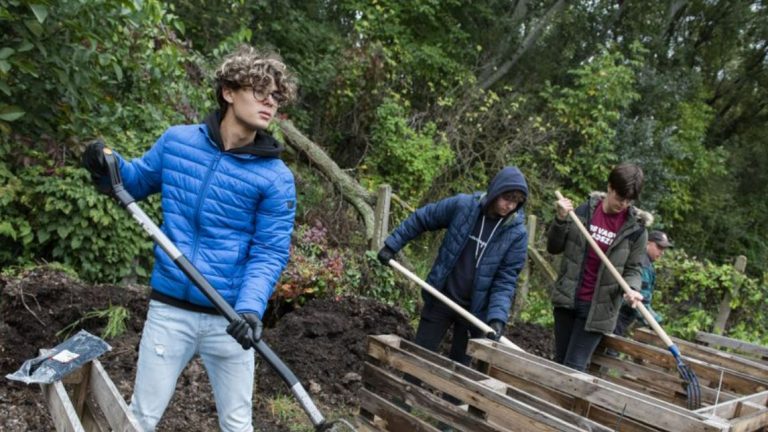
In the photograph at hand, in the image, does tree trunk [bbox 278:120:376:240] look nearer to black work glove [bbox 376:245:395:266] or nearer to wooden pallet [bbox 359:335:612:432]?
black work glove [bbox 376:245:395:266]

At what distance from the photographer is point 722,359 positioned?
4027mm

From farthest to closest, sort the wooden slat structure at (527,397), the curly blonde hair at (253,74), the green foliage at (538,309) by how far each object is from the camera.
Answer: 1. the green foliage at (538,309)
2. the wooden slat structure at (527,397)
3. the curly blonde hair at (253,74)

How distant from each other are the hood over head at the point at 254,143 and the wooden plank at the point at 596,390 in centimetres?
163

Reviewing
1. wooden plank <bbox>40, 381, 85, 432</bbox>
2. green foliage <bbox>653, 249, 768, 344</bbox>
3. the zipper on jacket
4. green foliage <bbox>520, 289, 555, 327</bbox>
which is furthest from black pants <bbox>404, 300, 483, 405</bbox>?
green foliage <bbox>653, 249, 768, 344</bbox>

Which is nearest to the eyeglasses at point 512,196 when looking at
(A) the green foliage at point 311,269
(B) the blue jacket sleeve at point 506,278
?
(B) the blue jacket sleeve at point 506,278

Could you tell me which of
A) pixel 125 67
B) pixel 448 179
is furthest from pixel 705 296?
pixel 125 67

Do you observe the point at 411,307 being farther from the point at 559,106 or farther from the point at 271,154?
the point at 559,106

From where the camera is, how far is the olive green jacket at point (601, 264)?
3.74 meters

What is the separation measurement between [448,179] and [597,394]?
7.20 m

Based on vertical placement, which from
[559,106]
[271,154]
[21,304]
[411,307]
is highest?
[559,106]

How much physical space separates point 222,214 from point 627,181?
2482mm

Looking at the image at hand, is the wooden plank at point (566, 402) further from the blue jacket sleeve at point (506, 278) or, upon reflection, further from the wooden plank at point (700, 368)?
the wooden plank at point (700, 368)

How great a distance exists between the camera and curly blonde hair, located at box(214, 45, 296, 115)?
84.2 inches

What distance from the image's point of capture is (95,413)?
247 centimetres
